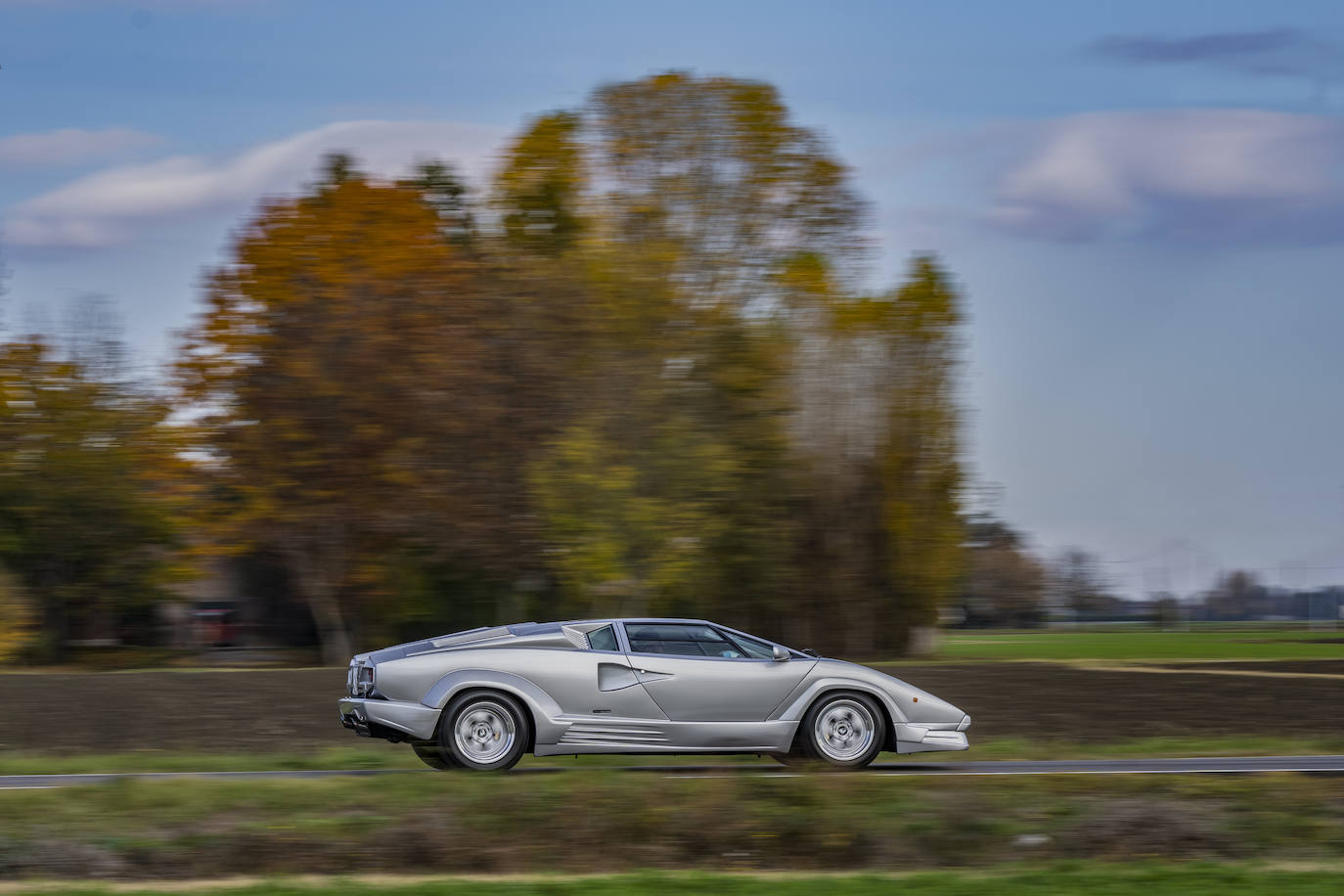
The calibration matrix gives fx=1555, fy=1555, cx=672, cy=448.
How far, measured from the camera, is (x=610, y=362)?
3272 cm

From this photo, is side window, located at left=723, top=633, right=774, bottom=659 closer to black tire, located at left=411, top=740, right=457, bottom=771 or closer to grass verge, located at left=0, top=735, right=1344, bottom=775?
grass verge, located at left=0, top=735, right=1344, bottom=775

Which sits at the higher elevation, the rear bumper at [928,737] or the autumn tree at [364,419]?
the autumn tree at [364,419]

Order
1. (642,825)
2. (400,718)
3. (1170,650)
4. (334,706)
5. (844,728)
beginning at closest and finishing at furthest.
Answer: (642,825)
(400,718)
(844,728)
(334,706)
(1170,650)

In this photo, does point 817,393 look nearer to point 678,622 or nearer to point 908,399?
point 908,399

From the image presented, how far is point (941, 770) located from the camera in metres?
14.1

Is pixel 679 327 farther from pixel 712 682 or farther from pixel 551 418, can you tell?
pixel 712 682

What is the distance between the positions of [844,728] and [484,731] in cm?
316

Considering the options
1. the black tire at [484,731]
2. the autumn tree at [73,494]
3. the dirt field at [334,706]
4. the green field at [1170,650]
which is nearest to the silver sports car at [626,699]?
the black tire at [484,731]

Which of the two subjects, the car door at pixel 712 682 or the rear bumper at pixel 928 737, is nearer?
the car door at pixel 712 682

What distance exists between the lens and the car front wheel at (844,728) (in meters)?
13.7

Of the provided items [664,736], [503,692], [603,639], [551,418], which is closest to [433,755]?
[503,692]

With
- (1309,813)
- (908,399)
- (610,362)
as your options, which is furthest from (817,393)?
(1309,813)

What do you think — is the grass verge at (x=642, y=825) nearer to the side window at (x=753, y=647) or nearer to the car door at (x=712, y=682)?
the car door at (x=712, y=682)

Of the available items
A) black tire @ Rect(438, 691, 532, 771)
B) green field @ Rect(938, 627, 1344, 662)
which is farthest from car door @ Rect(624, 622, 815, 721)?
green field @ Rect(938, 627, 1344, 662)
